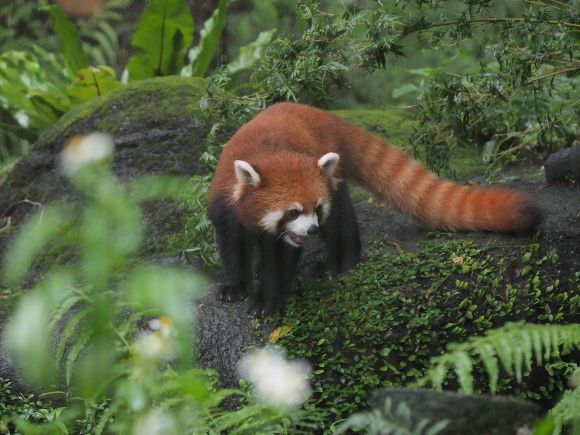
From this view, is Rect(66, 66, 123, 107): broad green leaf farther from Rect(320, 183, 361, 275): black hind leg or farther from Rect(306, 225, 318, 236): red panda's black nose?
Rect(306, 225, 318, 236): red panda's black nose

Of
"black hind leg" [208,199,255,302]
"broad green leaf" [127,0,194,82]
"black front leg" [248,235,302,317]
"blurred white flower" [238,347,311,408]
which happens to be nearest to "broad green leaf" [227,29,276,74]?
"broad green leaf" [127,0,194,82]

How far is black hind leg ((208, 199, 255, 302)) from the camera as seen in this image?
133 inches

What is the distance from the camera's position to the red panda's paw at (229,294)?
11.3 ft

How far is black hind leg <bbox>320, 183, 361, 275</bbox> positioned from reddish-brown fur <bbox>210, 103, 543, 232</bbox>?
0.20m

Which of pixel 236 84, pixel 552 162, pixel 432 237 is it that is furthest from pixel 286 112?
pixel 236 84

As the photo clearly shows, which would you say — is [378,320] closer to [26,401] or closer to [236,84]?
[26,401]

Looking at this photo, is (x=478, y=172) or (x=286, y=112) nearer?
(x=286, y=112)

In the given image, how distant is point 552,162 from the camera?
4.10 meters

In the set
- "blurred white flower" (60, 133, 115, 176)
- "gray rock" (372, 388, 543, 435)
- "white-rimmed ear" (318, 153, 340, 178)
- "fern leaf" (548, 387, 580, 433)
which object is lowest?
"fern leaf" (548, 387, 580, 433)

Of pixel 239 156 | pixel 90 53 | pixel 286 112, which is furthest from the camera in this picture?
pixel 90 53

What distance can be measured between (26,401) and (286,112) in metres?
2.16

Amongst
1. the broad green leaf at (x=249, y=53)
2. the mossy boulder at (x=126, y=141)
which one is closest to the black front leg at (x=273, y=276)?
the mossy boulder at (x=126, y=141)

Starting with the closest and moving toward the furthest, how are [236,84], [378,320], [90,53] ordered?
1. [378,320]
2. [236,84]
3. [90,53]

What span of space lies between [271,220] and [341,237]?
1.85 ft
